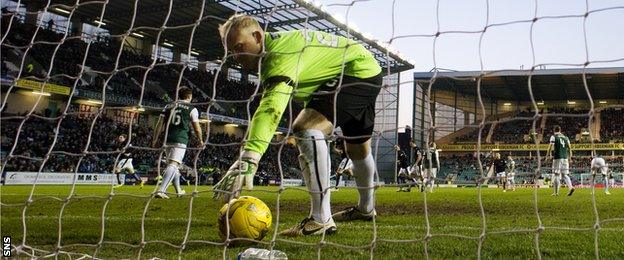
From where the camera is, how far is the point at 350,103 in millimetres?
3977

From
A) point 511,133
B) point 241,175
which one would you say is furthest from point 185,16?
point 241,175

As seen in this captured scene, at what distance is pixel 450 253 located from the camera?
10.9 feet

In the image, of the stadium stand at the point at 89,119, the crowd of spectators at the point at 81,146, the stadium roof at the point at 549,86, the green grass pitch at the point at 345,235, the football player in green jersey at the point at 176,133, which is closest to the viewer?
the green grass pitch at the point at 345,235

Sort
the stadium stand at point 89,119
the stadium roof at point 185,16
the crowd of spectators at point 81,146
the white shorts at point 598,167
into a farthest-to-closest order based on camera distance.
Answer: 1. the stadium roof at point 185,16
2. the stadium stand at point 89,119
3. the crowd of spectators at point 81,146
4. the white shorts at point 598,167

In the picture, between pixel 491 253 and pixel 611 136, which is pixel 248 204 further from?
pixel 611 136

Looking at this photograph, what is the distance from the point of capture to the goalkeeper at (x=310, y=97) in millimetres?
3029

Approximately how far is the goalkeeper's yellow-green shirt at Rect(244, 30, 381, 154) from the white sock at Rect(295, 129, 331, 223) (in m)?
0.33

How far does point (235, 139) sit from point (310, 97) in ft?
108

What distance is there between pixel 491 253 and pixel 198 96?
3276cm

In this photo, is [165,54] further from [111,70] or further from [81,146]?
[81,146]

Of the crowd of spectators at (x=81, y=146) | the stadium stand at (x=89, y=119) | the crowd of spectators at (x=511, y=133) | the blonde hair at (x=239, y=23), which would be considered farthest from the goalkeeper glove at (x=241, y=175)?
the crowd of spectators at (x=511, y=133)

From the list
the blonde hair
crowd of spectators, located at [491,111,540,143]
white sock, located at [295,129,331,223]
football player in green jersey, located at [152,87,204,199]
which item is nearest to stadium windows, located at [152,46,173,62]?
crowd of spectators, located at [491,111,540,143]

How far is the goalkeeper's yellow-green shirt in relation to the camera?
9.90ft

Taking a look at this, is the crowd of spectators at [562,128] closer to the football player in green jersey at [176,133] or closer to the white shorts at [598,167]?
A: the white shorts at [598,167]
